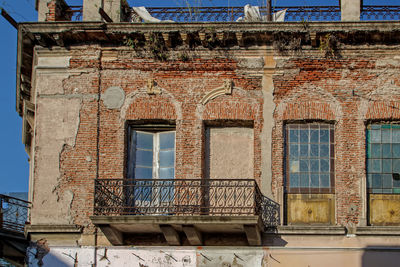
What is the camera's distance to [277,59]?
17.5 metres

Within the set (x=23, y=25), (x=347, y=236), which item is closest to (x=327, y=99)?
(x=347, y=236)

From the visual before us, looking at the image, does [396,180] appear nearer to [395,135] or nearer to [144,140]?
[395,135]

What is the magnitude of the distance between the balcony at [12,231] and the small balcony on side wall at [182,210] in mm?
2070

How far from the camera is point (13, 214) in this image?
17.2m

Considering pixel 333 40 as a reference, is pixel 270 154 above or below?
below

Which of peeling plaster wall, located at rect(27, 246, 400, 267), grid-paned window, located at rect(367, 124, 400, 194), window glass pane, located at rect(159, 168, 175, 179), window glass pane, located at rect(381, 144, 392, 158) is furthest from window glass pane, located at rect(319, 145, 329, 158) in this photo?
window glass pane, located at rect(159, 168, 175, 179)

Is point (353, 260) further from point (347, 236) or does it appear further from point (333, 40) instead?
point (333, 40)

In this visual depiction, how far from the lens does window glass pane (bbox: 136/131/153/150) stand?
17.4 metres

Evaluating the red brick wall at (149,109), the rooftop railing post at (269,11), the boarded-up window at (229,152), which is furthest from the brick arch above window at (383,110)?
the rooftop railing post at (269,11)

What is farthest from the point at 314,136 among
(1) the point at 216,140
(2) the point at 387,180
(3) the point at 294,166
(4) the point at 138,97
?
(4) the point at 138,97

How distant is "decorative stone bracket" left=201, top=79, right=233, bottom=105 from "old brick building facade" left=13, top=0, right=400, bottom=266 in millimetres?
22

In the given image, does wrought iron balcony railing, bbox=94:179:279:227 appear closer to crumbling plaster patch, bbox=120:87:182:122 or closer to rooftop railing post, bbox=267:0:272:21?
crumbling plaster patch, bbox=120:87:182:122

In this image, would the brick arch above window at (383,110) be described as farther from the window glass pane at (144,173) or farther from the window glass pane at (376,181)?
the window glass pane at (144,173)

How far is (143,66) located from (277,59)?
3.02m
